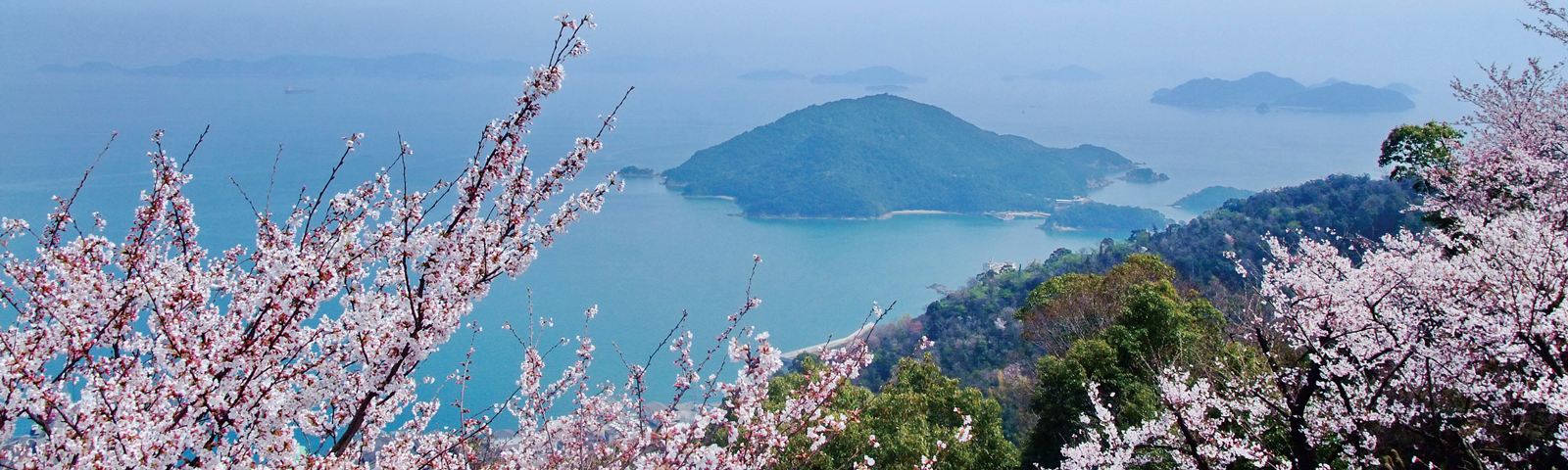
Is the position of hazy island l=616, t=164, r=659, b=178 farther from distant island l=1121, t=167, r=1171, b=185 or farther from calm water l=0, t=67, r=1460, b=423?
distant island l=1121, t=167, r=1171, b=185

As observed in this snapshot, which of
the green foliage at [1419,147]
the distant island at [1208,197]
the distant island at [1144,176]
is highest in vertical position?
the distant island at [1144,176]

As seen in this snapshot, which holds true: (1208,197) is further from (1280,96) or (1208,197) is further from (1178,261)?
(1280,96)

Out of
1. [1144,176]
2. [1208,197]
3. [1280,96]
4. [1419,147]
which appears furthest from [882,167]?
[1280,96]

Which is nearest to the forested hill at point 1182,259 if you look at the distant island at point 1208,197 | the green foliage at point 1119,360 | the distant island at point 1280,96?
the green foliage at point 1119,360

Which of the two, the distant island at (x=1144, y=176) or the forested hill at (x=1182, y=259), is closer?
the forested hill at (x=1182, y=259)

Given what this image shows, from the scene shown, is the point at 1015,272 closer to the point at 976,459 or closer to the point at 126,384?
the point at 976,459

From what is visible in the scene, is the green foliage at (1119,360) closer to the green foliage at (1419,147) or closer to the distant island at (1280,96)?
the green foliage at (1419,147)

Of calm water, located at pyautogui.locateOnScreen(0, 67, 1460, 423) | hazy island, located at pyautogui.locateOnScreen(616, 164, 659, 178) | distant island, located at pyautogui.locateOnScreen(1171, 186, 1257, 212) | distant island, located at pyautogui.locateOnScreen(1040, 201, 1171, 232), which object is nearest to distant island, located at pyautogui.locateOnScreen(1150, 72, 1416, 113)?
calm water, located at pyautogui.locateOnScreen(0, 67, 1460, 423)
